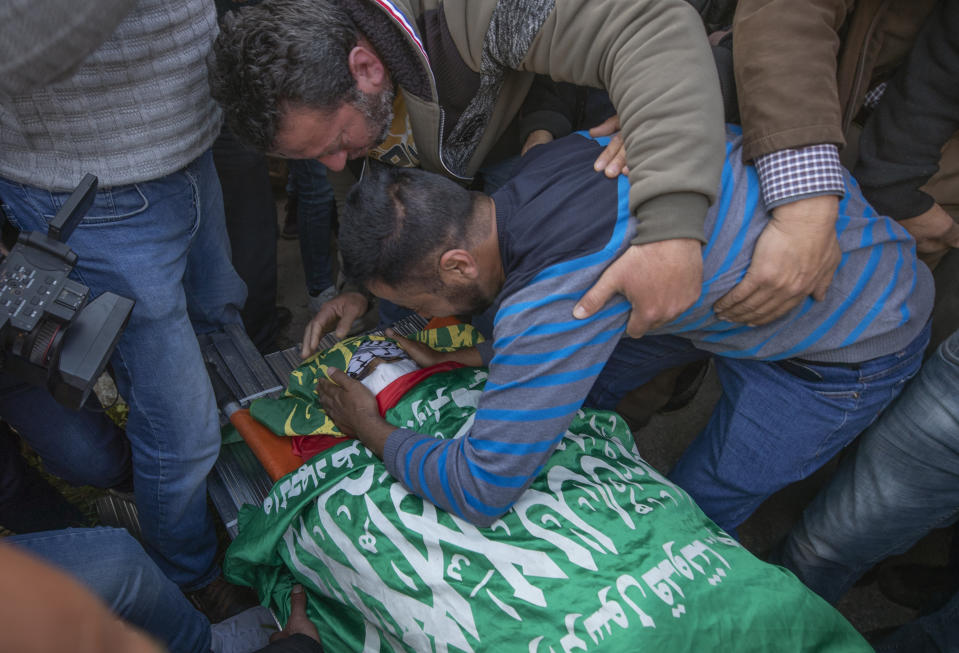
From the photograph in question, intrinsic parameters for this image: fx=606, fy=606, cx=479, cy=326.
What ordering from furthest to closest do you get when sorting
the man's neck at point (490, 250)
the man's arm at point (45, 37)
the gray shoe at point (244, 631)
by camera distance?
the gray shoe at point (244, 631) → the man's neck at point (490, 250) → the man's arm at point (45, 37)

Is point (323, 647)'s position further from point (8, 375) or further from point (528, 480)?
point (8, 375)

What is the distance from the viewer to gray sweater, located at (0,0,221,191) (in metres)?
1.30

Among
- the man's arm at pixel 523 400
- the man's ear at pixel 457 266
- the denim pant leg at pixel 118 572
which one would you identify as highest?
the man's ear at pixel 457 266

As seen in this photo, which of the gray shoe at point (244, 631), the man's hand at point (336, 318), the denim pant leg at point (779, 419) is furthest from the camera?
the man's hand at point (336, 318)

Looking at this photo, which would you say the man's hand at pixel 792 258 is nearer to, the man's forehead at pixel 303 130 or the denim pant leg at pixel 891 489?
the denim pant leg at pixel 891 489

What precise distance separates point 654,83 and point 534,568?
1.11 meters

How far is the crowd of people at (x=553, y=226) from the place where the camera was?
131 centimetres

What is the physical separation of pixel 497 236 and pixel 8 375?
1.34m

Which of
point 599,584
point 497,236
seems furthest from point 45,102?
point 599,584

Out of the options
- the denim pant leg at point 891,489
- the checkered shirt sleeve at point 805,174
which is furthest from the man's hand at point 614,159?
the denim pant leg at point 891,489

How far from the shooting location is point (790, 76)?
1.36 metres

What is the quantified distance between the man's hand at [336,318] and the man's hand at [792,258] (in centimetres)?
131

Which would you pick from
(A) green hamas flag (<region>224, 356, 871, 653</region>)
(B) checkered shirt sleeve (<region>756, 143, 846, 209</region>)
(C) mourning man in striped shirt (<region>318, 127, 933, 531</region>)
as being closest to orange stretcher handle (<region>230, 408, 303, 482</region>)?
(A) green hamas flag (<region>224, 356, 871, 653</region>)

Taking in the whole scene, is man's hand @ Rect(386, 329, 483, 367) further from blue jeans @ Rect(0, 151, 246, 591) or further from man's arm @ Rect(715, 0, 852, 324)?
man's arm @ Rect(715, 0, 852, 324)
